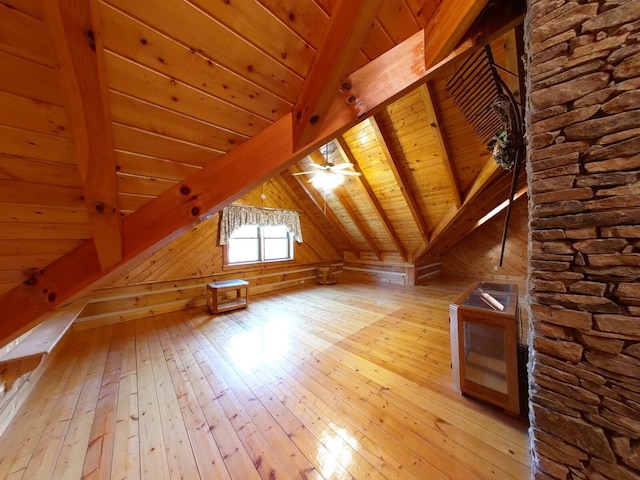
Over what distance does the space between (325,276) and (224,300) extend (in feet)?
8.88

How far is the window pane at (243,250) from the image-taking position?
198 inches

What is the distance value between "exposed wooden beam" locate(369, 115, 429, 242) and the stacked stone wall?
2.13 meters

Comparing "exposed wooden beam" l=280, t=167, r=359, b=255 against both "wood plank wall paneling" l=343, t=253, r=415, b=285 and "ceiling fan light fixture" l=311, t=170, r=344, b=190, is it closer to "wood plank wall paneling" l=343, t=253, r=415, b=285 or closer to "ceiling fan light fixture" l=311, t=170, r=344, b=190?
"wood plank wall paneling" l=343, t=253, r=415, b=285

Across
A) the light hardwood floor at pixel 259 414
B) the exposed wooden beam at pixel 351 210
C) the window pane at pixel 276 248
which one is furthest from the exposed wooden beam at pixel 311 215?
the light hardwood floor at pixel 259 414

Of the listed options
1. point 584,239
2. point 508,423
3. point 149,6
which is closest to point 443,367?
point 508,423

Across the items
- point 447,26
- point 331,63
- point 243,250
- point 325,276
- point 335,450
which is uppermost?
point 447,26

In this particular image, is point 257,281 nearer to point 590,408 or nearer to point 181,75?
point 181,75

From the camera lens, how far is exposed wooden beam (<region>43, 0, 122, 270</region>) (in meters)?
0.69

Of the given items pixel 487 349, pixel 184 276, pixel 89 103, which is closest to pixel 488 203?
pixel 487 349

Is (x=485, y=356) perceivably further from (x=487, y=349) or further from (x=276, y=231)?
(x=276, y=231)

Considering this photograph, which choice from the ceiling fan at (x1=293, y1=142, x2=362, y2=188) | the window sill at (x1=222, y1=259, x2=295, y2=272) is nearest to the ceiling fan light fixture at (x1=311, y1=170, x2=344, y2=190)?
the ceiling fan at (x1=293, y1=142, x2=362, y2=188)

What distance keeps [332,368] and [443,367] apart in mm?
1184

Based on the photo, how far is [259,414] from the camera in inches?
69.9

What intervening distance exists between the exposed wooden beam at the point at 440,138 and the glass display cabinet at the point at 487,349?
6.54 feet
